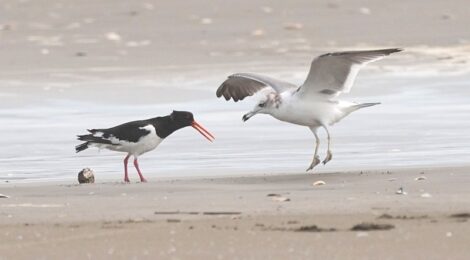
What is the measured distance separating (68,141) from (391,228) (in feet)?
21.5

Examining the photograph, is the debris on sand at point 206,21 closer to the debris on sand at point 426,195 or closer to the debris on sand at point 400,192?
the debris on sand at point 400,192

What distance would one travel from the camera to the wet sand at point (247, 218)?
7.18 m

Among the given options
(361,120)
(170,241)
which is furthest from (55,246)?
(361,120)

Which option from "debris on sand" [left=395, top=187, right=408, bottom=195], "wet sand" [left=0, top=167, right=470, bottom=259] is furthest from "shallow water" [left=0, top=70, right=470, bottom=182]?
"debris on sand" [left=395, top=187, right=408, bottom=195]

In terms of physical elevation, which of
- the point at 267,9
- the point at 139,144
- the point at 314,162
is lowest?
the point at 314,162

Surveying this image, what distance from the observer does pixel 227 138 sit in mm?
13617

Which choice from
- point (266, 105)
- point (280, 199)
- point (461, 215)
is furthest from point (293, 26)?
point (461, 215)

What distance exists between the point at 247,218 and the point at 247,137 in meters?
5.53

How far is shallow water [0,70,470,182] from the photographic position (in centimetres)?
1181

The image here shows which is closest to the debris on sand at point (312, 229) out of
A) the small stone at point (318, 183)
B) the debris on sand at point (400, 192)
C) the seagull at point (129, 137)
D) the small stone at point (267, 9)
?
the debris on sand at point (400, 192)

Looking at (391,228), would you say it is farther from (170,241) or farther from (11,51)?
(11,51)

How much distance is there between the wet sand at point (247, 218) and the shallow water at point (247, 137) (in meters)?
1.26

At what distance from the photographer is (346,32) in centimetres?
2247

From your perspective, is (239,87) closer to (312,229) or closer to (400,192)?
(400,192)
